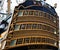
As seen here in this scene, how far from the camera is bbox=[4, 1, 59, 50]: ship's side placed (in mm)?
12516

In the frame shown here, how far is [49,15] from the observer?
16125mm

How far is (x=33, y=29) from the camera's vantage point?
44.9 feet

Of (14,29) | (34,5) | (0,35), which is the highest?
(34,5)

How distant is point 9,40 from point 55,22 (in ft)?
17.1

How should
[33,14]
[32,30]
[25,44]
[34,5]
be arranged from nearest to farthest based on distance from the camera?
[25,44]
[32,30]
[33,14]
[34,5]

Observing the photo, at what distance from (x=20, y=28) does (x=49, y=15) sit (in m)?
3.57

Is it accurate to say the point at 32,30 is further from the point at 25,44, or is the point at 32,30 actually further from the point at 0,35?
the point at 0,35

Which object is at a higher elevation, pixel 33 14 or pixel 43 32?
pixel 33 14

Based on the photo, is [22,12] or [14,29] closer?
[14,29]

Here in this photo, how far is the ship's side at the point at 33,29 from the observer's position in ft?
41.1

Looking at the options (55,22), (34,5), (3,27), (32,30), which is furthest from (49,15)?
(3,27)

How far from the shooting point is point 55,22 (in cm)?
1605

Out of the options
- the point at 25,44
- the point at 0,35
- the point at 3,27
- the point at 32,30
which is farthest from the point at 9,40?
the point at 3,27

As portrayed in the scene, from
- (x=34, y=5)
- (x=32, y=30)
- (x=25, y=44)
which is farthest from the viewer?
(x=34, y=5)
